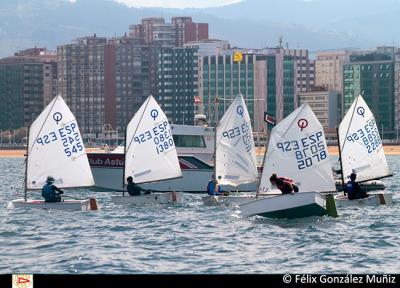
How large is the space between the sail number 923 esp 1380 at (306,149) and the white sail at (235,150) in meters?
11.4

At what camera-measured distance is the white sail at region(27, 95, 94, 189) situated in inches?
1863

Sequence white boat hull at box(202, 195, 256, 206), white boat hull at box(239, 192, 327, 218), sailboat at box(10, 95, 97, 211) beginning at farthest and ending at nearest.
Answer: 1. white boat hull at box(202, 195, 256, 206)
2. sailboat at box(10, 95, 97, 211)
3. white boat hull at box(239, 192, 327, 218)

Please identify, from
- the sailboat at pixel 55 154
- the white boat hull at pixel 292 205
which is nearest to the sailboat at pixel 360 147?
the white boat hull at pixel 292 205

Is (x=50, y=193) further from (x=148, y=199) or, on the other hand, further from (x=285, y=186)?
(x=285, y=186)

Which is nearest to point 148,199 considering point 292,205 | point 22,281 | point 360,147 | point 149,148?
point 149,148

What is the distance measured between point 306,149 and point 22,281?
101 ft

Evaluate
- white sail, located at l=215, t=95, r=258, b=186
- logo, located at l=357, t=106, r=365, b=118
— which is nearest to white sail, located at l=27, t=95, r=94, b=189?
white sail, located at l=215, t=95, r=258, b=186

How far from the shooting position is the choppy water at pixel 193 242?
26.8 metres

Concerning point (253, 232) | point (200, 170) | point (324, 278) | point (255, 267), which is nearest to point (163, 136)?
point (200, 170)

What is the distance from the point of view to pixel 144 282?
1228cm

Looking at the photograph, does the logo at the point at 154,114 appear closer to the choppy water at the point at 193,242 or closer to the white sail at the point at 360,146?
the choppy water at the point at 193,242

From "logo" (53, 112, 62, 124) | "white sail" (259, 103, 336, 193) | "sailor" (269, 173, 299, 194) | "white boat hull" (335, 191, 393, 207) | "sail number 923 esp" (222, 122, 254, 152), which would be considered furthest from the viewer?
"sail number 923 esp" (222, 122, 254, 152)

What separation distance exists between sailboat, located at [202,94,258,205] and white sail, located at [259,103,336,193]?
1122cm

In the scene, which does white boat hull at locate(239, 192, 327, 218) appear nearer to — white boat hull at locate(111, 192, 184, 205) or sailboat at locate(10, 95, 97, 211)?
white boat hull at locate(111, 192, 184, 205)
